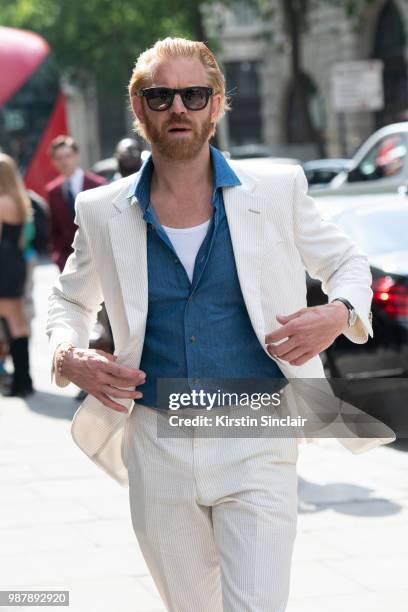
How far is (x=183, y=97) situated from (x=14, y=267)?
8170 millimetres

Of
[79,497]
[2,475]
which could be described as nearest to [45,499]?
[79,497]

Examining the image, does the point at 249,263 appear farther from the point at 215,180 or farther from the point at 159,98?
the point at 159,98

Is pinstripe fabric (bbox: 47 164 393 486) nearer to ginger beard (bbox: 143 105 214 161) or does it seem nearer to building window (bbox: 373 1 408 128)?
ginger beard (bbox: 143 105 214 161)

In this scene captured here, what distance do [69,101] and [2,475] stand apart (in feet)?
181

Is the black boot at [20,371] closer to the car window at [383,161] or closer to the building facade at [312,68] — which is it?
the car window at [383,161]

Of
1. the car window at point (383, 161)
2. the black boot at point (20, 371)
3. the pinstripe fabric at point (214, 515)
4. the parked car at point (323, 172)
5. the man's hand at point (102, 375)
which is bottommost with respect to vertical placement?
the parked car at point (323, 172)

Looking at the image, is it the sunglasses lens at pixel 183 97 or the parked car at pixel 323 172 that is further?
the parked car at pixel 323 172

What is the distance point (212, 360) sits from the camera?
3.61m

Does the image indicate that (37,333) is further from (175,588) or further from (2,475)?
(175,588)


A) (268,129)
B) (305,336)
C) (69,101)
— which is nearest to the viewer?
(305,336)

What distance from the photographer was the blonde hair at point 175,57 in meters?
3.67

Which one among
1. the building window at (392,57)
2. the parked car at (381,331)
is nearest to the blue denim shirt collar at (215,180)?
the parked car at (381,331)

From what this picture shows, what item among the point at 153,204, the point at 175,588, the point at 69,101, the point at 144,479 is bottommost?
the point at 69,101

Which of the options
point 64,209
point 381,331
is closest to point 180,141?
point 381,331
